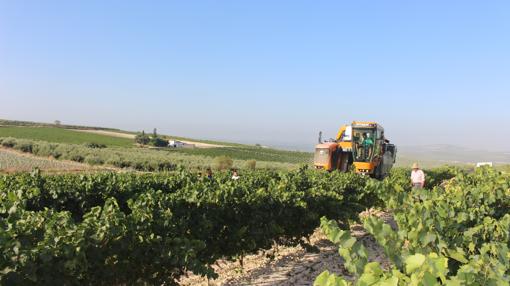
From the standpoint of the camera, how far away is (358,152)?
19.6 m

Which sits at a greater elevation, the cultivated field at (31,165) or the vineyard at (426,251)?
the vineyard at (426,251)

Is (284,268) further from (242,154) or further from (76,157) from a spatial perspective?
(242,154)

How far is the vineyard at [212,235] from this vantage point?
2.59 meters

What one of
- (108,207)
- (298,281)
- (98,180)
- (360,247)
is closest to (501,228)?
(360,247)

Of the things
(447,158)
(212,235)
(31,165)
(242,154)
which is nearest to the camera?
(212,235)

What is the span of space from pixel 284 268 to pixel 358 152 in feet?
41.8

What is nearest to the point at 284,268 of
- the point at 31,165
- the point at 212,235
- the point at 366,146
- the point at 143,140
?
the point at 212,235

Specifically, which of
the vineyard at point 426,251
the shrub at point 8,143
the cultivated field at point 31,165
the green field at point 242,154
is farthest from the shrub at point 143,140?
the vineyard at point 426,251

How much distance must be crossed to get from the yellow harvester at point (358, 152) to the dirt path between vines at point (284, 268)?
9.58 metres

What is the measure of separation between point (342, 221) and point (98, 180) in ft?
20.9

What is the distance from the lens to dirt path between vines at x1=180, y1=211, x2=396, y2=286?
22.9 feet

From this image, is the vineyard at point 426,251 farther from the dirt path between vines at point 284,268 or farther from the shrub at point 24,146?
the shrub at point 24,146

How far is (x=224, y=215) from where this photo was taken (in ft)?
22.2

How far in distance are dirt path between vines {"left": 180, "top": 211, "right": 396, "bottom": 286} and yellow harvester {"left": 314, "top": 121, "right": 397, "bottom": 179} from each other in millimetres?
9583
